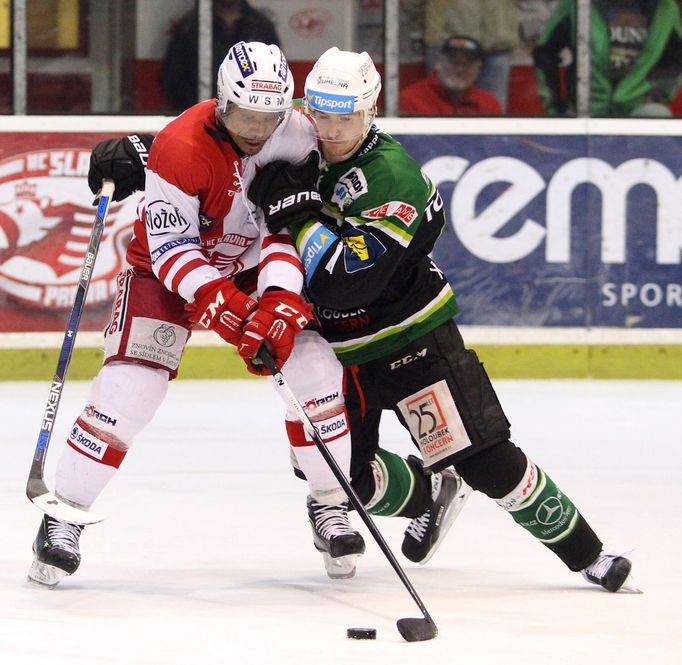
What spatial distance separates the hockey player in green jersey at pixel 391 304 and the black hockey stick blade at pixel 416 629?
0.53 meters

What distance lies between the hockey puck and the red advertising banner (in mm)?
3838

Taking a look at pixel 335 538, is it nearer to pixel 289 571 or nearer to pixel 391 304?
pixel 289 571

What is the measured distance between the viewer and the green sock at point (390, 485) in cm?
365

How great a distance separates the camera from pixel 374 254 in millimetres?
3283

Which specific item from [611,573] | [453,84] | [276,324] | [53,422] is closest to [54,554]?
[53,422]

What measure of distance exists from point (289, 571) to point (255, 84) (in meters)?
1.06

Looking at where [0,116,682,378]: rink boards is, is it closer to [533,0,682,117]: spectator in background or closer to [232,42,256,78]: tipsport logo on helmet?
[533,0,682,117]: spectator in background

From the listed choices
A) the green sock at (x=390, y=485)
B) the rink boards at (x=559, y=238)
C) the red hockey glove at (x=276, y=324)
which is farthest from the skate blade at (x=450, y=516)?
the rink boards at (x=559, y=238)

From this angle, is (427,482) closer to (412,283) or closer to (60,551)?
(412,283)

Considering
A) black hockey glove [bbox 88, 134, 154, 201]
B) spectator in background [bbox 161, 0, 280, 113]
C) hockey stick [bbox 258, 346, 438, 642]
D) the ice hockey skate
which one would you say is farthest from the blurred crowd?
the ice hockey skate

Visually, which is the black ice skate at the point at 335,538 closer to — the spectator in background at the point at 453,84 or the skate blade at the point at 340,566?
the skate blade at the point at 340,566

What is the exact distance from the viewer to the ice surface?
288 centimetres

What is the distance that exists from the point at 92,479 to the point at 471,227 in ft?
11.8

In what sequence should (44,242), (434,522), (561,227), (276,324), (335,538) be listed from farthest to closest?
(561,227) → (44,242) → (434,522) → (335,538) → (276,324)
